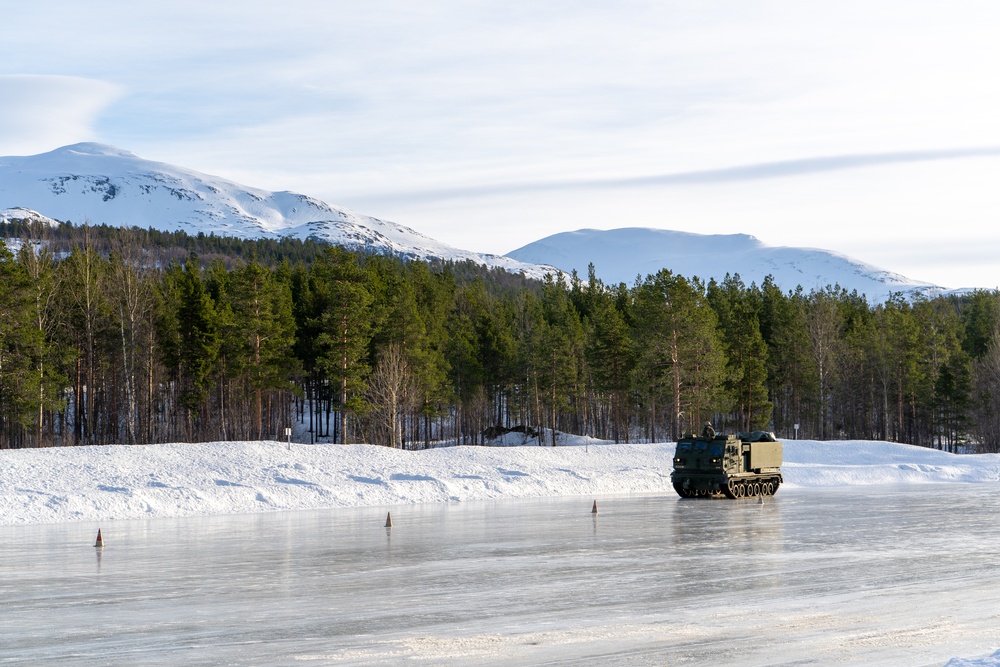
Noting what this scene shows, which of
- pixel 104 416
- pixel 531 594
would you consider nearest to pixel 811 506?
pixel 531 594

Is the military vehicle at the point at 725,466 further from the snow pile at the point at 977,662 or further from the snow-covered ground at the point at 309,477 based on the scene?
the snow pile at the point at 977,662

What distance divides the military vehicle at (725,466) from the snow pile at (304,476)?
5.27 m

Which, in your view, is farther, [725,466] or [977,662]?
[725,466]

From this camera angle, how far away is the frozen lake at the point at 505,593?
1203 centimetres

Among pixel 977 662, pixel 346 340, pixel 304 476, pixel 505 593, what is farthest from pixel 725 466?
pixel 977 662

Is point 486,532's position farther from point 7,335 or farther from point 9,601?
point 7,335

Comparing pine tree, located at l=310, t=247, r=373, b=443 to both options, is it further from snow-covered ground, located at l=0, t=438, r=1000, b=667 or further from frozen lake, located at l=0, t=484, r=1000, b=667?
frozen lake, located at l=0, t=484, r=1000, b=667

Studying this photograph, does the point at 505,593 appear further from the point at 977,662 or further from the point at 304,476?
the point at 304,476

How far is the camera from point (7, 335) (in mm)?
55406

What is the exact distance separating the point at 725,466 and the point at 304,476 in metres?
17.2

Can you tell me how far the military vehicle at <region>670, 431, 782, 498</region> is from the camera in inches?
1670

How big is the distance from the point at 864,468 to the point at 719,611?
4837cm

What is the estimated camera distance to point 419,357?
240ft

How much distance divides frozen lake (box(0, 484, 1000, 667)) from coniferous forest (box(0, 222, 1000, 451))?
3674 cm
